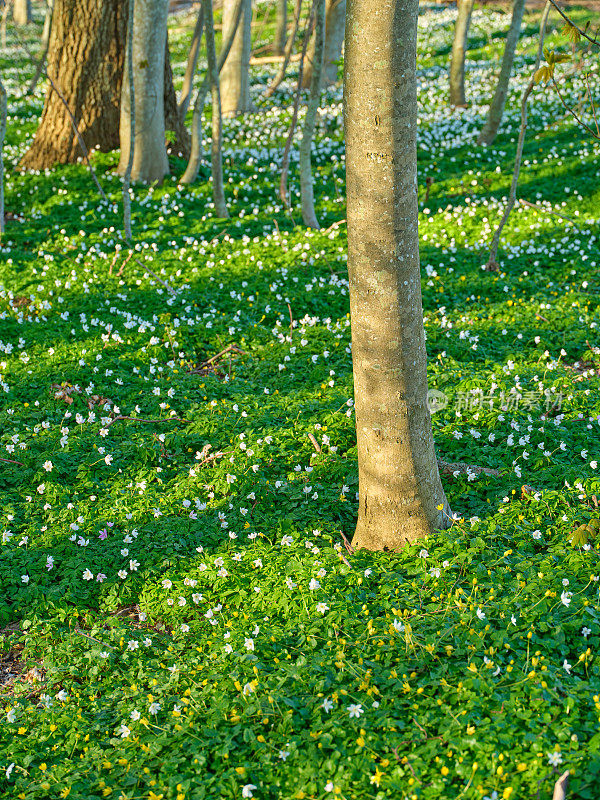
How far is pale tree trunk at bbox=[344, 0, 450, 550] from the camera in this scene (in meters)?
3.56

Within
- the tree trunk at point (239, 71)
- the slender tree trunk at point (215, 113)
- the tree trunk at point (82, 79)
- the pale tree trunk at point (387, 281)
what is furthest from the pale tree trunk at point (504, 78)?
the pale tree trunk at point (387, 281)

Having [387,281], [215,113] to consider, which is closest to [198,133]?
[215,113]

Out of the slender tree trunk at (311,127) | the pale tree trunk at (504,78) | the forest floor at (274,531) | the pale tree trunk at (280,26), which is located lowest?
the forest floor at (274,531)

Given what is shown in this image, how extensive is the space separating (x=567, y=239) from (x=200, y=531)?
752 centimetres

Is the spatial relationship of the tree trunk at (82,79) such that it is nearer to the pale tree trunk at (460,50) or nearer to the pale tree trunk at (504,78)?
the pale tree trunk at (504,78)

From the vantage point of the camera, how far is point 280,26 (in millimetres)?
20062

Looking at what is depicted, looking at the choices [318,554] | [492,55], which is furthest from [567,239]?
[492,55]

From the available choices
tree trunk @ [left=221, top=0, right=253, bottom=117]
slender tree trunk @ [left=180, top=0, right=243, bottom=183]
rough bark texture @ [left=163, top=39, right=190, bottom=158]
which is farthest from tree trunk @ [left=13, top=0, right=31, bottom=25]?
slender tree trunk @ [left=180, top=0, right=243, bottom=183]

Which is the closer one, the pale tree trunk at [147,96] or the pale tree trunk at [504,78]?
the pale tree trunk at [147,96]

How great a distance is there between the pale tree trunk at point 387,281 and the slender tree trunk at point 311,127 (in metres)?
5.38

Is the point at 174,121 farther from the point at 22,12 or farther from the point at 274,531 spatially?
the point at 22,12

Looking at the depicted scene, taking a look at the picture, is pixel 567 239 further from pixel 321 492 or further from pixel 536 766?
pixel 536 766

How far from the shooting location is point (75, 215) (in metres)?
10.4

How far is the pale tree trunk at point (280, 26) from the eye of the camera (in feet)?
63.7
